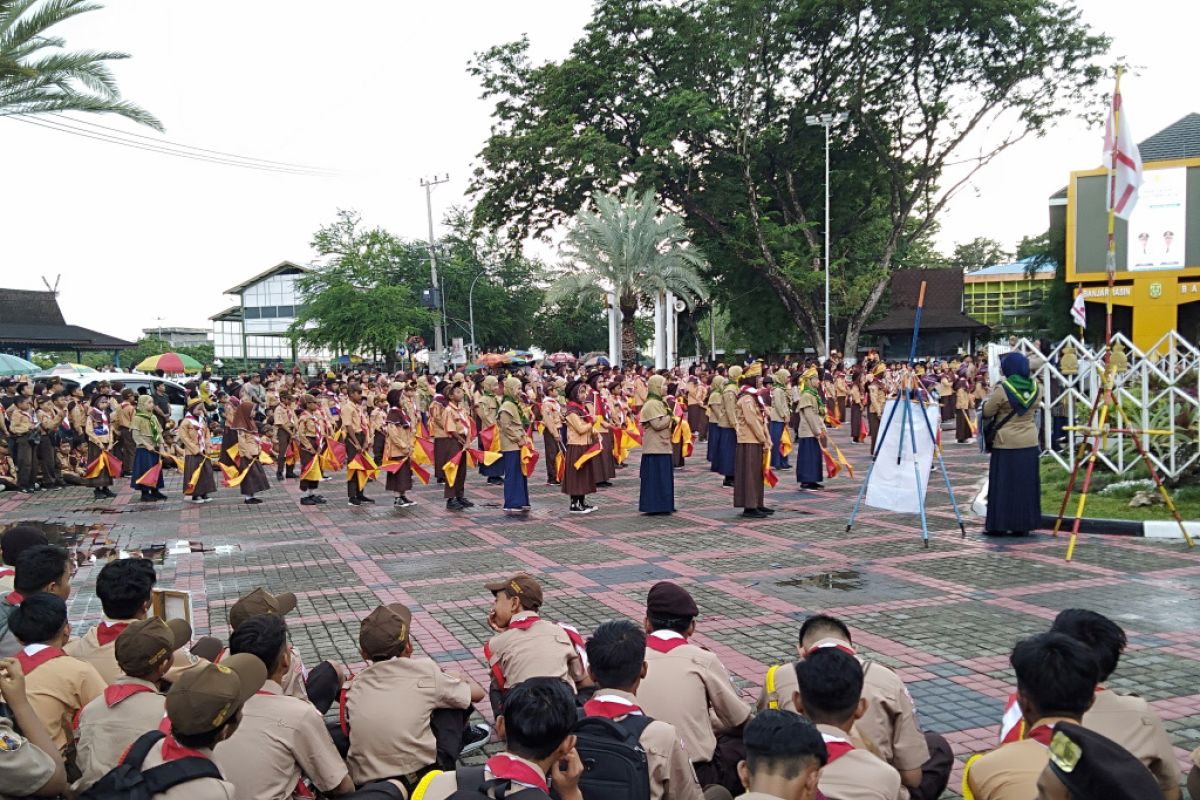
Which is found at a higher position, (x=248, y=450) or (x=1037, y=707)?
(x=1037, y=707)

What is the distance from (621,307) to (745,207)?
5890 mm

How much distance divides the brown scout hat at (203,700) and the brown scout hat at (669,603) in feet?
6.09

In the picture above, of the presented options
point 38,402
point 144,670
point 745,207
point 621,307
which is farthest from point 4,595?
point 745,207

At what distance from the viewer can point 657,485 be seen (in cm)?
1251

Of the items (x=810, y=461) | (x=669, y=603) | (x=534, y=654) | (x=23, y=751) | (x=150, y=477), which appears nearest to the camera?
(x=23, y=751)

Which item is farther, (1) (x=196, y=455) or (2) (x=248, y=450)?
(1) (x=196, y=455)

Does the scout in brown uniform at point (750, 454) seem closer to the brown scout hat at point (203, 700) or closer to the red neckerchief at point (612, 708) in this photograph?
the red neckerchief at point (612, 708)

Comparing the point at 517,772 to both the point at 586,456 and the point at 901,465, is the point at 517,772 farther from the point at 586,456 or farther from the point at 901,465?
the point at 586,456

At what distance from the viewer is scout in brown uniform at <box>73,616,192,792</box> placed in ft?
12.1

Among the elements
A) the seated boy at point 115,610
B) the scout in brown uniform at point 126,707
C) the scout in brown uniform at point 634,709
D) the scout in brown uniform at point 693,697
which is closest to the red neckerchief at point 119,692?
the scout in brown uniform at point 126,707

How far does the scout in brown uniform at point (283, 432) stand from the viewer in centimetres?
1773

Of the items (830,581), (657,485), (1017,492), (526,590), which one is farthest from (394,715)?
(657,485)

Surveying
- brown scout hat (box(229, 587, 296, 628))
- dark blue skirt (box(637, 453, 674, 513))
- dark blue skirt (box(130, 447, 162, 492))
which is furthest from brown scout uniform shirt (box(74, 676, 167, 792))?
dark blue skirt (box(130, 447, 162, 492))

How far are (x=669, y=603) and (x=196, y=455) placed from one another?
1255 centimetres
